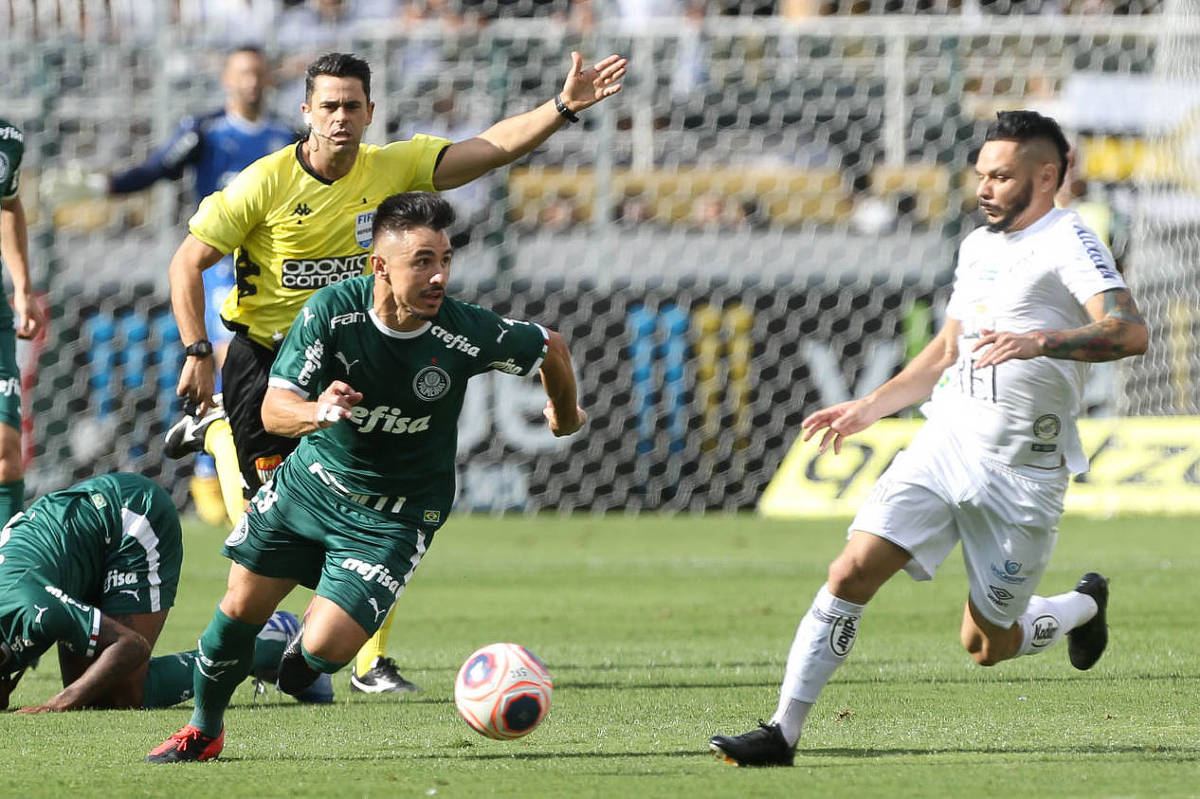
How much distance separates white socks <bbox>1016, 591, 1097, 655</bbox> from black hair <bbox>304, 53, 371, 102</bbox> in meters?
2.94

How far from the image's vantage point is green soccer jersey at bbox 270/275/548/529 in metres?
4.86

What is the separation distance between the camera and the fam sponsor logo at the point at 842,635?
4789 millimetres

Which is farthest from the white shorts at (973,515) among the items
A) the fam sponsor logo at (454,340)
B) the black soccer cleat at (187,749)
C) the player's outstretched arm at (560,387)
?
the black soccer cleat at (187,749)

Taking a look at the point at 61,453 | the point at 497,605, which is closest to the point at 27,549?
the point at 497,605

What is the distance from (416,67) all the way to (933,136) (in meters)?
4.45

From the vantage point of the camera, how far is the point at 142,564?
240 inches

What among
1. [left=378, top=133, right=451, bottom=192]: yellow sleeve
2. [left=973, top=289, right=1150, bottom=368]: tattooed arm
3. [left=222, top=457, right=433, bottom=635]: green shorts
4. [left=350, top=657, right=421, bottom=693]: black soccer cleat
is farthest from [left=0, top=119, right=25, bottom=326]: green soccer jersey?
[left=973, top=289, right=1150, bottom=368]: tattooed arm

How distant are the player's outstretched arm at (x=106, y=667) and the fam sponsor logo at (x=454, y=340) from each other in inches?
65.3

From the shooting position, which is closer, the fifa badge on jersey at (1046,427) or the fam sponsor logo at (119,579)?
the fifa badge on jersey at (1046,427)

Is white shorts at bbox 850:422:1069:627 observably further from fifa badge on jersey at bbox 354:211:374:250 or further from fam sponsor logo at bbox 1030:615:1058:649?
fifa badge on jersey at bbox 354:211:374:250

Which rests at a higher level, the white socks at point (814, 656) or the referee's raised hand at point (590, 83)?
the referee's raised hand at point (590, 83)

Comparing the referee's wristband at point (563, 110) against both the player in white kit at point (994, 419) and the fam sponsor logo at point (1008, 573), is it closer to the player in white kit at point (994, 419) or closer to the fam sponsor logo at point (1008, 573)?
the player in white kit at point (994, 419)

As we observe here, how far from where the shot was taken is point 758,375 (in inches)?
523

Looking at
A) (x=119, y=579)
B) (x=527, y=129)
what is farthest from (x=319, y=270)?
(x=119, y=579)
